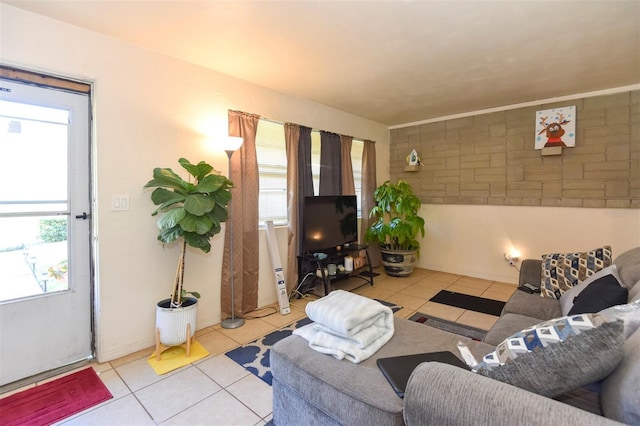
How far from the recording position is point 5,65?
1889mm

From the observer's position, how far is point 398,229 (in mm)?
4242

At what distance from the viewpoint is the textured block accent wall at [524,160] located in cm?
339

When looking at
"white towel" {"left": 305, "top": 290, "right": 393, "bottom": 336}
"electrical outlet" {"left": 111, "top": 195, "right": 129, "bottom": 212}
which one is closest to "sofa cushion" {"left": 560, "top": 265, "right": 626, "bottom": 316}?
"white towel" {"left": 305, "top": 290, "right": 393, "bottom": 336}

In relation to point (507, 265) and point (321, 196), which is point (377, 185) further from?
point (507, 265)

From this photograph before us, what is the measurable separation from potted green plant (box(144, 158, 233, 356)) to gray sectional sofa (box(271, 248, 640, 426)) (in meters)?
1.14

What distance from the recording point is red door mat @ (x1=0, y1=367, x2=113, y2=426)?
1.70 m

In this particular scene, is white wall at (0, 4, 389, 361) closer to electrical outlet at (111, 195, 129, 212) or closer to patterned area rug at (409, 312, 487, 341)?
→ electrical outlet at (111, 195, 129, 212)

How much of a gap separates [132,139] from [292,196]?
170 cm

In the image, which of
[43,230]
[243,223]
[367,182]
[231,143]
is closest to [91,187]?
[43,230]

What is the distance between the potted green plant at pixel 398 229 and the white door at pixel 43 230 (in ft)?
11.3

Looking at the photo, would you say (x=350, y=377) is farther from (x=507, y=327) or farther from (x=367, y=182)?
(x=367, y=182)

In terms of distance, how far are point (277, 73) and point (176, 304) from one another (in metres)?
2.33

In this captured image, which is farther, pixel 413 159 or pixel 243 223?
pixel 413 159

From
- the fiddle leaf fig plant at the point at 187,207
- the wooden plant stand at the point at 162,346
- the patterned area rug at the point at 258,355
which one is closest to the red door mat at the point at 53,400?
the wooden plant stand at the point at 162,346
